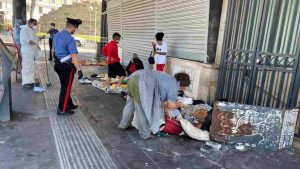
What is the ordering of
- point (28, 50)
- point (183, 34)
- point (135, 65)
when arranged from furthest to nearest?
point (135, 65) < point (28, 50) < point (183, 34)

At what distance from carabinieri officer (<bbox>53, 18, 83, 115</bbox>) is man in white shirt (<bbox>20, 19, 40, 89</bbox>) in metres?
2.34

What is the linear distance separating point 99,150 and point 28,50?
14.8 feet

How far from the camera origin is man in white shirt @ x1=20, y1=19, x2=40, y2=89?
7043 mm

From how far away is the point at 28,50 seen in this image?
7.21 m

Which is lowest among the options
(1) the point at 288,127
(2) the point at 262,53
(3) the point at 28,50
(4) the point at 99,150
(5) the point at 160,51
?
(4) the point at 99,150

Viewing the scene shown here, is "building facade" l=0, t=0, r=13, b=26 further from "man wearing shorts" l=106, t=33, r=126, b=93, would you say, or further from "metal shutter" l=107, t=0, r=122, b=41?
→ "man wearing shorts" l=106, t=33, r=126, b=93

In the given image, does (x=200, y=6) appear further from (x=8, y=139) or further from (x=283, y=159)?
(x=8, y=139)

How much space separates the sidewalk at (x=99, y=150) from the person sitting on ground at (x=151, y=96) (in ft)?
0.82

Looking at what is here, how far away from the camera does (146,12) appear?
9.28m

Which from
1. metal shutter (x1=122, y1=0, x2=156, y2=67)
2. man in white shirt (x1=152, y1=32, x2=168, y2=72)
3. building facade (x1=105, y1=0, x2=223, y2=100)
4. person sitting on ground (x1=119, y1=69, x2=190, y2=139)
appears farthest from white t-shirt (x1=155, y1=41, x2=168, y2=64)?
person sitting on ground (x1=119, y1=69, x2=190, y2=139)

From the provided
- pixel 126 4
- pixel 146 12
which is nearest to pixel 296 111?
pixel 146 12

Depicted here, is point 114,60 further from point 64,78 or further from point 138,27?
point 138,27

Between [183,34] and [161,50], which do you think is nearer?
[183,34]

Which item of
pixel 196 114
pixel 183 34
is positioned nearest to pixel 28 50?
pixel 183 34
